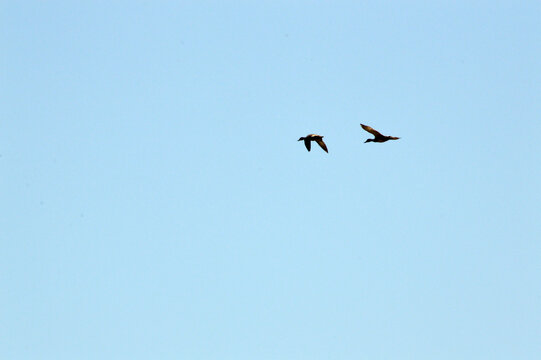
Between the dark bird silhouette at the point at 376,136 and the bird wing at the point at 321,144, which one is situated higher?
the bird wing at the point at 321,144

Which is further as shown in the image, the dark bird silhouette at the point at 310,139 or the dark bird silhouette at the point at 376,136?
the dark bird silhouette at the point at 310,139

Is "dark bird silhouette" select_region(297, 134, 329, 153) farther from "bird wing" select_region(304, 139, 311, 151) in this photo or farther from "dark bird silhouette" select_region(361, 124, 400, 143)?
"dark bird silhouette" select_region(361, 124, 400, 143)

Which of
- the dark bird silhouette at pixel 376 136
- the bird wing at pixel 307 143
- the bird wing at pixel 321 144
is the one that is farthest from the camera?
the bird wing at pixel 321 144

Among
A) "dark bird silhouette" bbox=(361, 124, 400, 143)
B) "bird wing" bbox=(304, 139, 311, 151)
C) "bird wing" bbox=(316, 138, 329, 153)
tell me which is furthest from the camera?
"bird wing" bbox=(316, 138, 329, 153)

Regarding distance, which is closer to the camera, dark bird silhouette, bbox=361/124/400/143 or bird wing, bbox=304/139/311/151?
dark bird silhouette, bbox=361/124/400/143

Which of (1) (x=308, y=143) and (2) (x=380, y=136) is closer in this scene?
(2) (x=380, y=136)

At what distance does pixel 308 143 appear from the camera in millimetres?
82625

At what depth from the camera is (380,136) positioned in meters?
77.6

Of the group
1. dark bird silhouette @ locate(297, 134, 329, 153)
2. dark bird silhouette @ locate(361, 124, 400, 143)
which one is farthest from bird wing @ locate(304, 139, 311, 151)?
dark bird silhouette @ locate(361, 124, 400, 143)

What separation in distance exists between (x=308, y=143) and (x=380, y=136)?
742 centimetres

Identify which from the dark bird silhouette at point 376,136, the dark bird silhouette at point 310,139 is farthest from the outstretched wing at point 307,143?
the dark bird silhouette at point 376,136

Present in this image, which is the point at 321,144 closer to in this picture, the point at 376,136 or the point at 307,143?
the point at 307,143

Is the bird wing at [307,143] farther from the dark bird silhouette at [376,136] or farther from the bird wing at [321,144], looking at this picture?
the dark bird silhouette at [376,136]

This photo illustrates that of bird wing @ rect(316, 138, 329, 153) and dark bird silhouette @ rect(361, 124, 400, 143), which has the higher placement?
bird wing @ rect(316, 138, 329, 153)
